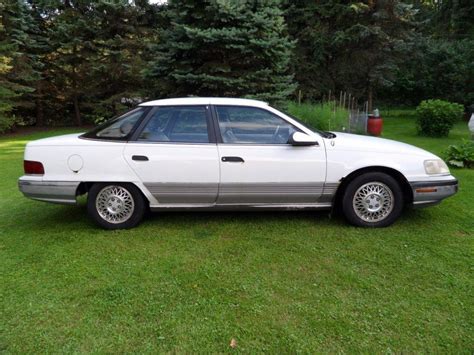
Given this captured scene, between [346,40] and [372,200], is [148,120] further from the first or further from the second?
[346,40]

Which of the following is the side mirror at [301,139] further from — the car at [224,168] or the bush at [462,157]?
the bush at [462,157]

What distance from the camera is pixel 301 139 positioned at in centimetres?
393

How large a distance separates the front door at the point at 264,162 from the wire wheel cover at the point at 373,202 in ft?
1.46

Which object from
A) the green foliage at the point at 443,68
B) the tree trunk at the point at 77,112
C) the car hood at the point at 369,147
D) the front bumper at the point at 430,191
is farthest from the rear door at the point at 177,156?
the green foliage at the point at 443,68

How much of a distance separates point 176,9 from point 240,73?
2.78 meters

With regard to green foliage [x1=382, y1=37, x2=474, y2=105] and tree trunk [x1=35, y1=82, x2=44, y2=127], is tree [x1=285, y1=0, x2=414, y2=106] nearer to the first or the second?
green foliage [x1=382, y1=37, x2=474, y2=105]

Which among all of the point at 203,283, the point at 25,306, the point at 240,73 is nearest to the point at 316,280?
the point at 203,283

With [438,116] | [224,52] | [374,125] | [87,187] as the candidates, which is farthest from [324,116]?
[87,187]

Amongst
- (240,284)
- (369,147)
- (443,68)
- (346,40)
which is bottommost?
(240,284)

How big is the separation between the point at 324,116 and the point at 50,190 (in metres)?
7.85

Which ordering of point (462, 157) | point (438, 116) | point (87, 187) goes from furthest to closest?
point (438, 116)
point (462, 157)
point (87, 187)

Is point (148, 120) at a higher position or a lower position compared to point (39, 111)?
lower

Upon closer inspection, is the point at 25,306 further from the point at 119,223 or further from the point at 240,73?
the point at 240,73

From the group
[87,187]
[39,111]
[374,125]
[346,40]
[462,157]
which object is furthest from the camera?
[39,111]
